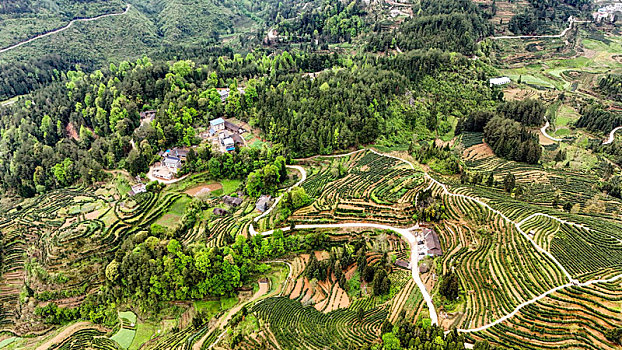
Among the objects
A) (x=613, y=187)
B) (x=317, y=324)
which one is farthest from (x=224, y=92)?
(x=613, y=187)

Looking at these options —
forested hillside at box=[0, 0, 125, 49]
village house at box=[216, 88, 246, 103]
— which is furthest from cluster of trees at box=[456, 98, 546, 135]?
forested hillside at box=[0, 0, 125, 49]

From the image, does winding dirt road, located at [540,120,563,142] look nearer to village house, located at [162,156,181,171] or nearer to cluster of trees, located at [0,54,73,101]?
village house, located at [162,156,181,171]

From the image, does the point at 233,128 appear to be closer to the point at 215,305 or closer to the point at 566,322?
the point at 215,305

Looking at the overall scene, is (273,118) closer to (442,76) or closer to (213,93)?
(213,93)

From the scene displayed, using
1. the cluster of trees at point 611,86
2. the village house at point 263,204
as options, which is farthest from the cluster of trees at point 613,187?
the village house at point 263,204

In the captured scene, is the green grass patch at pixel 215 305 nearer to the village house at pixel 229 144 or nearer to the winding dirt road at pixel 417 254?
the winding dirt road at pixel 417 254
